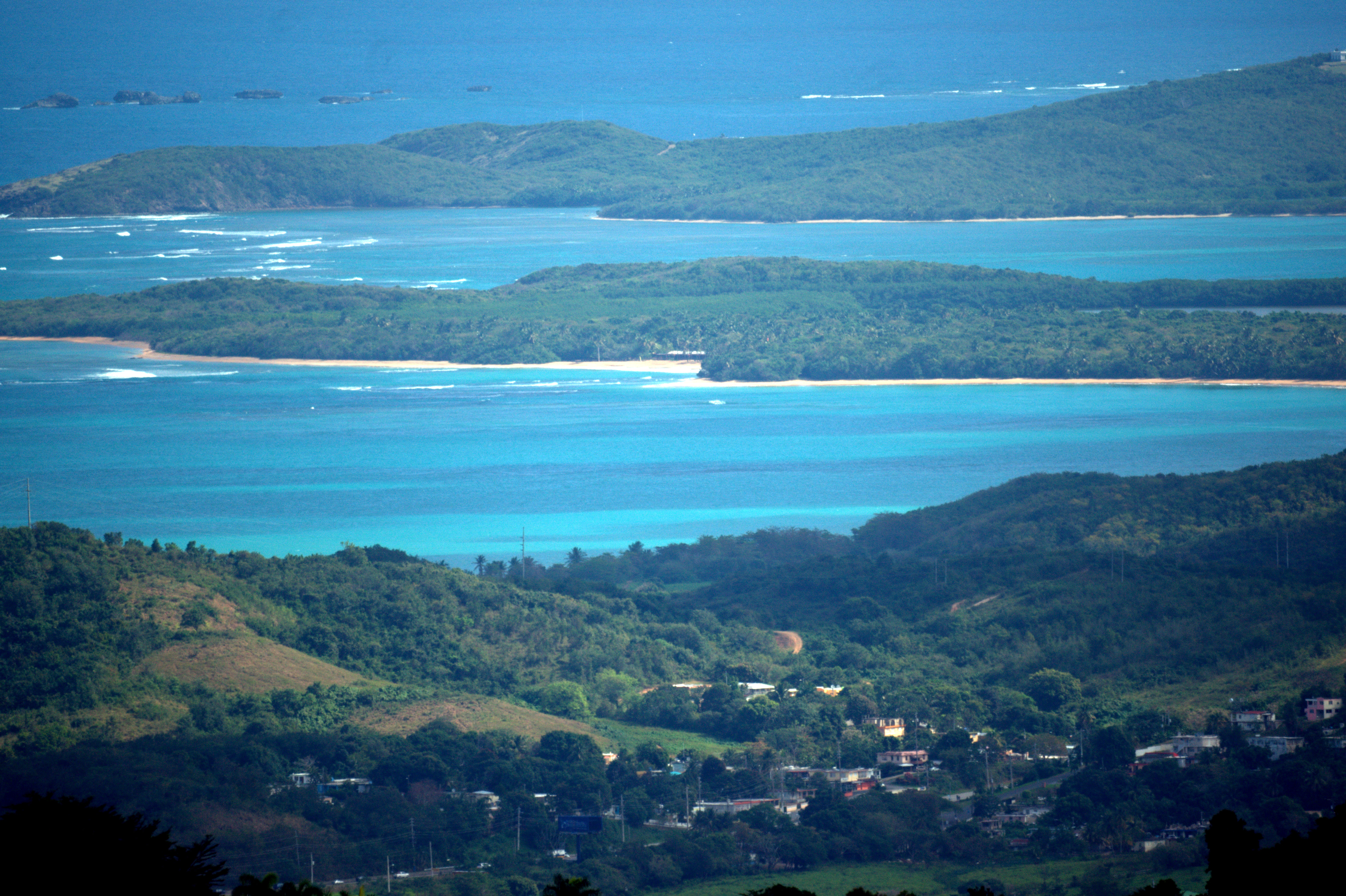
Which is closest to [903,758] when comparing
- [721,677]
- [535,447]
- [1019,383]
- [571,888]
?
[721,677]

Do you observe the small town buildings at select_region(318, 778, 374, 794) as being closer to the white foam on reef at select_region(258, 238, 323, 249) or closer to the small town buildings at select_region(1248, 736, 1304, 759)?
the small town buildings at select_region(1248, 736, 1304, 759)

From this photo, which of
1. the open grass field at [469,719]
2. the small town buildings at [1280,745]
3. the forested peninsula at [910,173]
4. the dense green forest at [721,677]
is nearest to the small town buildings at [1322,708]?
the dense green forest at [721,677]

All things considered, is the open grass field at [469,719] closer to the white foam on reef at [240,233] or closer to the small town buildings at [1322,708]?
the small town buildings at [1322,708]

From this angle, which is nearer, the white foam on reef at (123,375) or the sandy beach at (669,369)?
the sandy beach at (669,369)

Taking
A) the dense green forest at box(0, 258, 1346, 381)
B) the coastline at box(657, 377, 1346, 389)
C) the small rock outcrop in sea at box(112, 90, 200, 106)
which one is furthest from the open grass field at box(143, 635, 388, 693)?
the small rock outcrop in sea at box(112, 90, 200, 106)

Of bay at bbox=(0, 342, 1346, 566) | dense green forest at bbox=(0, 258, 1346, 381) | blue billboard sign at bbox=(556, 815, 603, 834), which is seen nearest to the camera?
blue billboard sign at bbox=(556, 815, 603, 834)

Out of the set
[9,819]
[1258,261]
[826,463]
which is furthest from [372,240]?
[9,819]

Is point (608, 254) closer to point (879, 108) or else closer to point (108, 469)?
point (108, 469)
